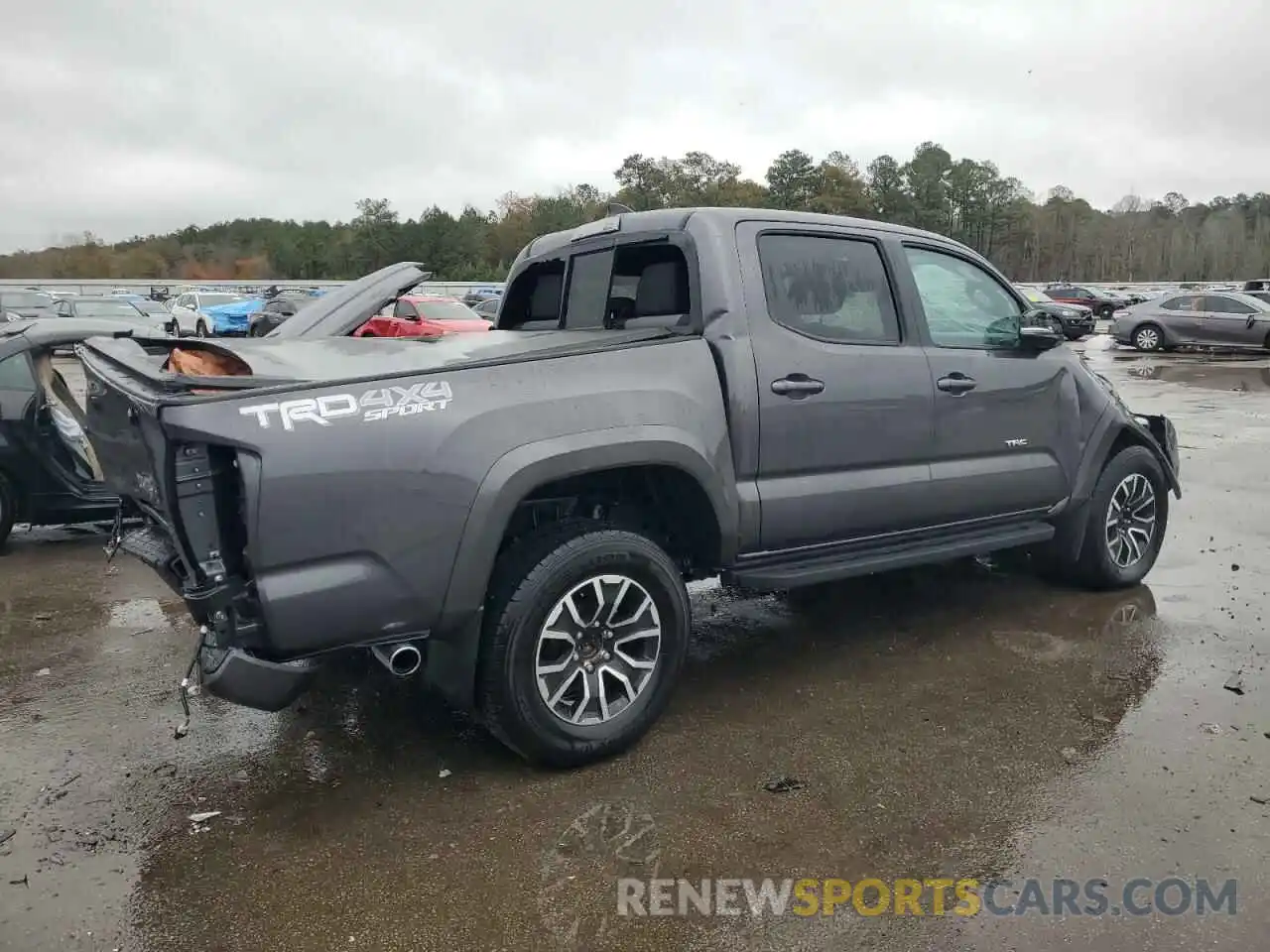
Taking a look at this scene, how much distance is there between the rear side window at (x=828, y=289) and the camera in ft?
13.1

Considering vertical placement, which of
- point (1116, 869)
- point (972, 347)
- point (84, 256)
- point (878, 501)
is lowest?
point (1116, 869)

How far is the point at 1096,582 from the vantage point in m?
5.30

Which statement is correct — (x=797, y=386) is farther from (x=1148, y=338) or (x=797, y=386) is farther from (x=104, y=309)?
(x=104, y=309)

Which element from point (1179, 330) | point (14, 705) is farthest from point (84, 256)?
point (14, 705)

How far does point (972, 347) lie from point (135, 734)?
4.10 metres

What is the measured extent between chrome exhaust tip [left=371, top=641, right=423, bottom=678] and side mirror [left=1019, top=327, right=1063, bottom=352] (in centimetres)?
336

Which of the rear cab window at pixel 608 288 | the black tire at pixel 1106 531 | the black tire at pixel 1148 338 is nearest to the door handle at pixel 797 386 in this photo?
the rear cab window at pixel 608 288

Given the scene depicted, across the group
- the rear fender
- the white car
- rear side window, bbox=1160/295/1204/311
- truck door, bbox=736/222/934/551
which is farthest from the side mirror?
the white car

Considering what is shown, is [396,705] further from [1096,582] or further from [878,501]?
[1096,582]

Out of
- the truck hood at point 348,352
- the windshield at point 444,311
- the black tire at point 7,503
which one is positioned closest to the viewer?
the truck hood at point 348,352

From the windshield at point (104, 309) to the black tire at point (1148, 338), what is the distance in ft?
85.1

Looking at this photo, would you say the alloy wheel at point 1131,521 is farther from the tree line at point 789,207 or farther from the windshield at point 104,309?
the tree line at point 789,207

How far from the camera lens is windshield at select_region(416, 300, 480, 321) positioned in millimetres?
18812

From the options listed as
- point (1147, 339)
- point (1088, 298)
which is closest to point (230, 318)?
point (1147, 339)
